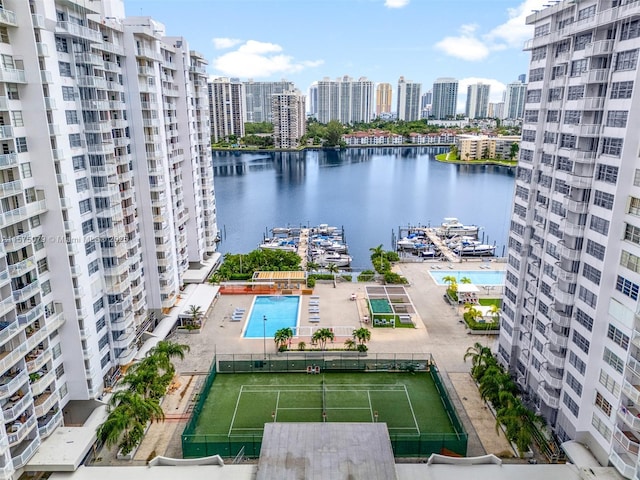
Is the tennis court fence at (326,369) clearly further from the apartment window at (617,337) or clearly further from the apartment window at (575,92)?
the apartment window at (575,92)

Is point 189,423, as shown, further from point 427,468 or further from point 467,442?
point 467,442

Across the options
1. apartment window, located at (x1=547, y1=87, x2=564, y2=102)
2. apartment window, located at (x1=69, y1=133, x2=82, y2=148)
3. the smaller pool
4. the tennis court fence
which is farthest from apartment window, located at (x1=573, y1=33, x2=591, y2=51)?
the smaller pool

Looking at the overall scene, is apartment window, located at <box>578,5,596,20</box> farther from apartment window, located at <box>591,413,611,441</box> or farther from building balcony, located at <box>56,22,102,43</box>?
building balcony, located at <box>56,22,102,43</box>

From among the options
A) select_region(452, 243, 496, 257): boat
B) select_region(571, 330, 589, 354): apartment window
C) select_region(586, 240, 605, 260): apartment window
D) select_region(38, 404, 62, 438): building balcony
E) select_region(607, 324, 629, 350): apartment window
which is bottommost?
select_region(452, 243, 496, 257): boat

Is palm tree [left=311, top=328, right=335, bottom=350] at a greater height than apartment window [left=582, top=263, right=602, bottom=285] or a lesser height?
lesser

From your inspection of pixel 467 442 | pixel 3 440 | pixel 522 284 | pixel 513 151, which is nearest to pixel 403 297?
pixel 522 284

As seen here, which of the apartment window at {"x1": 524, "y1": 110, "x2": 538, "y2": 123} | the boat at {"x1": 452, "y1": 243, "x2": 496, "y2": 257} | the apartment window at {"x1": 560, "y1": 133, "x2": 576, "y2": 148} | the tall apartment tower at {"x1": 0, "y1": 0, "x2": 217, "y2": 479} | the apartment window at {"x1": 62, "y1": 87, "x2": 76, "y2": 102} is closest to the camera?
the tall apartment tower at {"x1": 0, "y1": 0, "x2": 217, "y2": 479}

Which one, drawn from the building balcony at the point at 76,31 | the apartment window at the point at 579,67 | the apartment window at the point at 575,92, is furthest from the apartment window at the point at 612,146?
the building balcony at the point at 76,31

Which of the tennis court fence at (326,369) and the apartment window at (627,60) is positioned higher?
the apartment window at (627,60)
